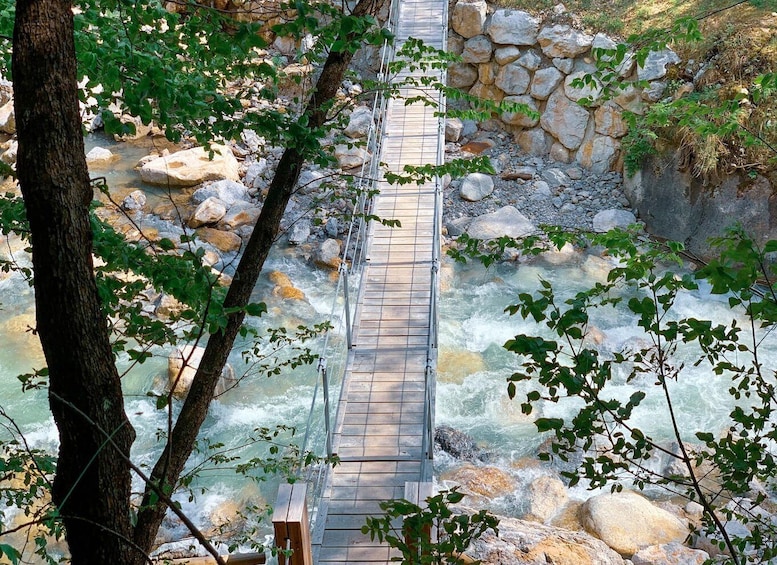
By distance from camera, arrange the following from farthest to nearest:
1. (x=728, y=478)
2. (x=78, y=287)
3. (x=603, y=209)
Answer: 1. (x=603, y=209)
2. (x=728, y=478)
3. (x=78, y=287)

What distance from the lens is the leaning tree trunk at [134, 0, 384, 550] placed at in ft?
7.91

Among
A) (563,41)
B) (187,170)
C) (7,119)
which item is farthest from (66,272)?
(7,119)

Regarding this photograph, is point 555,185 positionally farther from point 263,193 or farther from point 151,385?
point 151,385

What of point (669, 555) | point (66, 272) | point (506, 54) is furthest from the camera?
point (506, 54)

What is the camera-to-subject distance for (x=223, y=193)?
976cm

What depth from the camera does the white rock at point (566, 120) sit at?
1034 centimetres

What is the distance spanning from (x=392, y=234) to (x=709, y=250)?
4.44 m

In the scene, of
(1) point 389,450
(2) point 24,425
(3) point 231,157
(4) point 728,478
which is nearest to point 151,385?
(2) point 24,425

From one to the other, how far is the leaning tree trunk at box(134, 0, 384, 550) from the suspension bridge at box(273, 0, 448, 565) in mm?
447

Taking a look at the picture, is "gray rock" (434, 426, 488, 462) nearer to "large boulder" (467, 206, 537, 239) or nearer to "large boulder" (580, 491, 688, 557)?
"large boulder" (580, 491, 688, 557)

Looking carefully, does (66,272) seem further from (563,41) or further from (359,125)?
(563,41)

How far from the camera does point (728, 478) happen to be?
1940 mm

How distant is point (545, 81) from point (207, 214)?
507 centimetres

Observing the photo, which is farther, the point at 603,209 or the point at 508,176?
the point at 508,176
